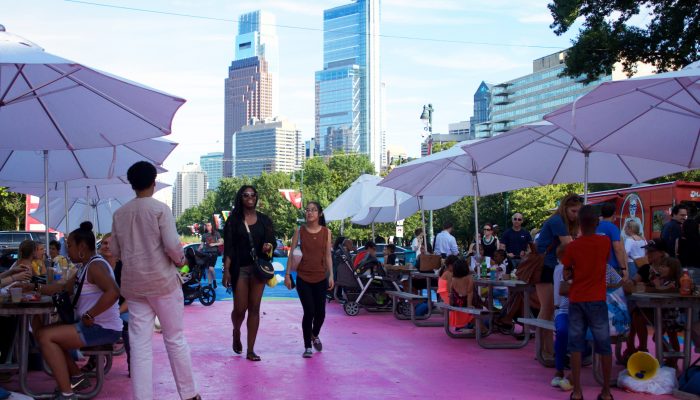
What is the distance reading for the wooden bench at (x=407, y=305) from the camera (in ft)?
40.8

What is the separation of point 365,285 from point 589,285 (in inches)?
328

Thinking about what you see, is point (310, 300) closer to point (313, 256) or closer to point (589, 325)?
point (313, 256)

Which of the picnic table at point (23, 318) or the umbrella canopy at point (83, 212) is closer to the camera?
the picnic table at point (23, 318)

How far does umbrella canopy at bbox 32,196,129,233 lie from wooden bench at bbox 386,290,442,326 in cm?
675

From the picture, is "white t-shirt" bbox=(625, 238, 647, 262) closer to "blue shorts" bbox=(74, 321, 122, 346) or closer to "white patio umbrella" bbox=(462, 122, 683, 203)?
"white patio umbrella" bbox=(462, 122, 683, 203)

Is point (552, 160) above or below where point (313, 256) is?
above

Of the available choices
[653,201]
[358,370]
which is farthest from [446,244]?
[358,370]


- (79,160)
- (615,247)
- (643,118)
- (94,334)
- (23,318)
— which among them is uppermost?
(643,118)

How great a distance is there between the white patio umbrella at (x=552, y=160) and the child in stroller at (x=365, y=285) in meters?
3.97

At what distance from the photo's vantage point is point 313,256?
8969 millimetres

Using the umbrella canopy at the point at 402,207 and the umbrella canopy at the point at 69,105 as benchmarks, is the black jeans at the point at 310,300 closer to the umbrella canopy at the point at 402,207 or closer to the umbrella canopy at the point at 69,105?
the umbrella canopy at the point at 69,105

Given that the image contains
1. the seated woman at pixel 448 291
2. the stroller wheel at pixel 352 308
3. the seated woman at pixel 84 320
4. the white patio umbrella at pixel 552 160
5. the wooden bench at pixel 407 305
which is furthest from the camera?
the stroller wheel at pixel 352 308

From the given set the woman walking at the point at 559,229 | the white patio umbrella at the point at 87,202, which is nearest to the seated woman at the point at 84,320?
the woman walking at the point at 559,229

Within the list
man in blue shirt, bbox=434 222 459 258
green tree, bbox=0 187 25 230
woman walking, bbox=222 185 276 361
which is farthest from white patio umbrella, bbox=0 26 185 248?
green tree, bbox=0 187 25 230
